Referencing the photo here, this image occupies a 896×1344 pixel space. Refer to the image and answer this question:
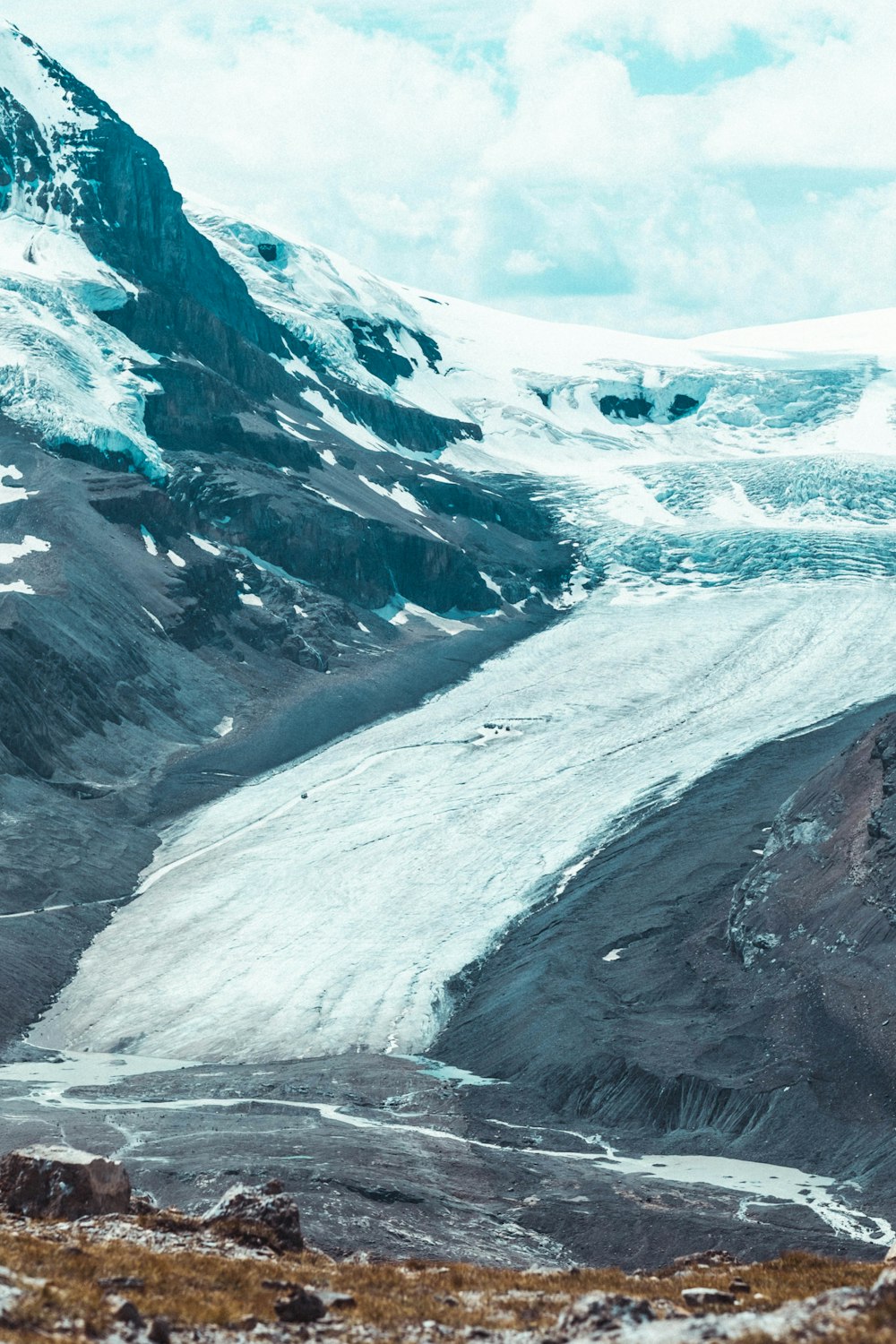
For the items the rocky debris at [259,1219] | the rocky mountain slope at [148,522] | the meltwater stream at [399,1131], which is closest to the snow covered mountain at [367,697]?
the rocky mountain slope at [148,522]

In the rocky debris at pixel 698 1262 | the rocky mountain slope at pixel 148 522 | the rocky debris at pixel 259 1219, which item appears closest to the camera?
the rocky debris at pixel 259 1219

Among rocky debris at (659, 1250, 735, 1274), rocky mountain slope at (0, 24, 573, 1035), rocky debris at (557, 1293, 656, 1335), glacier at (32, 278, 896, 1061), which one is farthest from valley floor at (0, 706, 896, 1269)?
rocky debris at (557, 1293, 656, 1335)

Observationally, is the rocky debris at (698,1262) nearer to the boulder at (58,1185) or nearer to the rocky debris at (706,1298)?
the rocky debris at (706,1298)

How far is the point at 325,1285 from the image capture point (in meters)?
16.3

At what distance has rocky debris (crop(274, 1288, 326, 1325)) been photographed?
551 inches

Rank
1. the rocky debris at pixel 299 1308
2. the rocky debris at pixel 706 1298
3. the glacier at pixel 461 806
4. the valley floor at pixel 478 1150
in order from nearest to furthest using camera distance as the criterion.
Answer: the rocky debris at pixel 299 1308 → the rocky debris at pixel 706 1298 → the valley floor at pixel 478 1150 → the glacier at pixel 461 806

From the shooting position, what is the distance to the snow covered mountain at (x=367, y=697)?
57.1 m

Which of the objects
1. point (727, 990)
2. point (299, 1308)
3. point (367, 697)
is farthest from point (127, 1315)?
point (367, 697)

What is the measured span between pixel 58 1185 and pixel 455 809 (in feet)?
202

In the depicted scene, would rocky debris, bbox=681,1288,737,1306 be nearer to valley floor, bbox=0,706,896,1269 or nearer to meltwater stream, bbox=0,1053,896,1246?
valley floor, bbox=0,706,896,1269

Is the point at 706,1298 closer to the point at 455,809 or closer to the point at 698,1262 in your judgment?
the point at 698,1262

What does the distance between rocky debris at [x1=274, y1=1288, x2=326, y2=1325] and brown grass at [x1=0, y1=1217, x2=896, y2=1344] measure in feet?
0.42

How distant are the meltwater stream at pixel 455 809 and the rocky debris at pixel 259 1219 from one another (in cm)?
3544

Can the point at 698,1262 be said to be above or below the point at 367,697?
below
